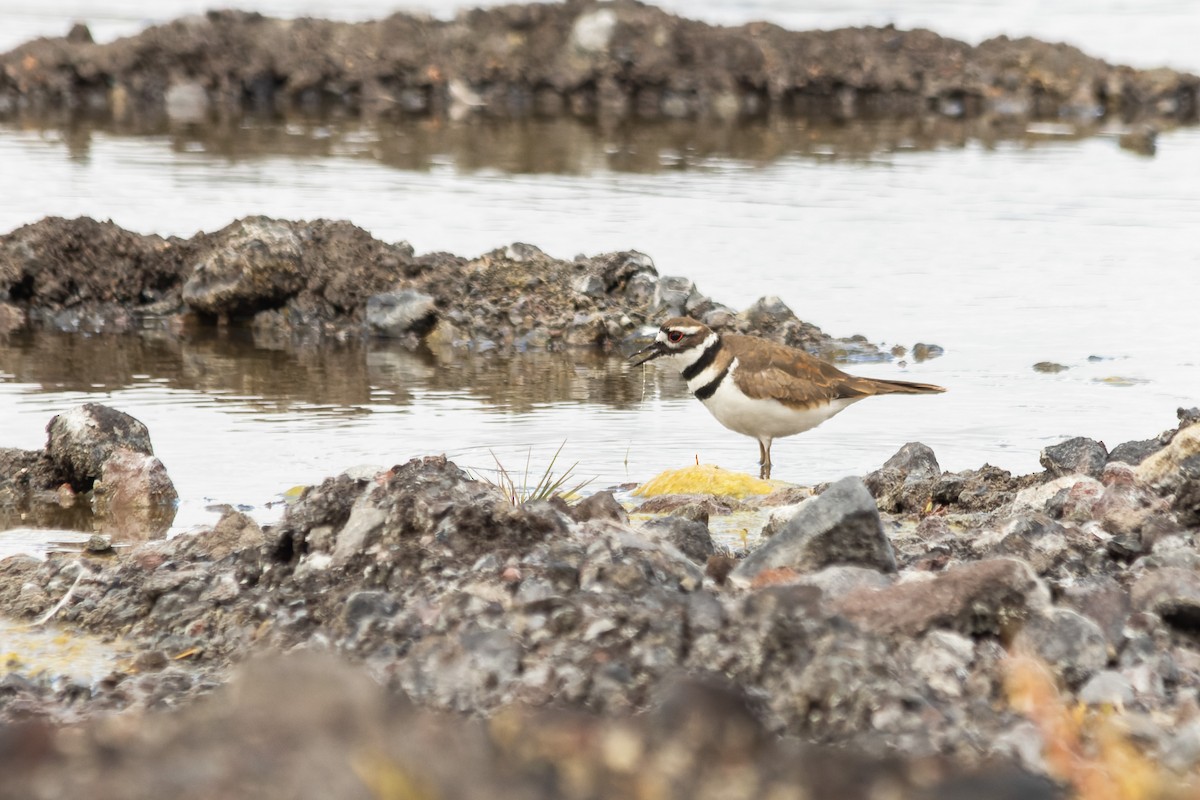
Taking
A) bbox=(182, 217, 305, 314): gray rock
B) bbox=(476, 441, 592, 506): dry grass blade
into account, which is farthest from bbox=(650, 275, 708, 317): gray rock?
bbox=(476, 441, 592, 506): dry grass blade

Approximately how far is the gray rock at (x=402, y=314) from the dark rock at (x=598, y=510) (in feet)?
18.7

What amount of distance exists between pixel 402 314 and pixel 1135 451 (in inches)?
205

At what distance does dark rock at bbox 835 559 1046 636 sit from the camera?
14.4 feet

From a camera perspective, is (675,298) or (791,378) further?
(675,298)

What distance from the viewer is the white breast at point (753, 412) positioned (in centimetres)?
780

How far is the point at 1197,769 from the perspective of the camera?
3664 mm

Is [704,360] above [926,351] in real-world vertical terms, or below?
above

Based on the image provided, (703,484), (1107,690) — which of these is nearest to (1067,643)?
(1107,690)

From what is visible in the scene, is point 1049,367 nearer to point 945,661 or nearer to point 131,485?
point 131,485

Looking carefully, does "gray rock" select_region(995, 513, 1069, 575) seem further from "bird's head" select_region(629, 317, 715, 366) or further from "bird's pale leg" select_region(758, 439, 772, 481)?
"bird's head" select_region(629, 317, 715, 366)

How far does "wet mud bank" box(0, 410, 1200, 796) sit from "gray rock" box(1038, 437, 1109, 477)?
2.77 feet

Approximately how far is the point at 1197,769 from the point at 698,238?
984 cm

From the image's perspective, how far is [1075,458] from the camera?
721 cm

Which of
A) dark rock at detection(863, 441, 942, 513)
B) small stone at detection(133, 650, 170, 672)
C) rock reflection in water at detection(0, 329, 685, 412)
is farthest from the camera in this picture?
rock reflection in water at detection(0, 329, 685, 412)
